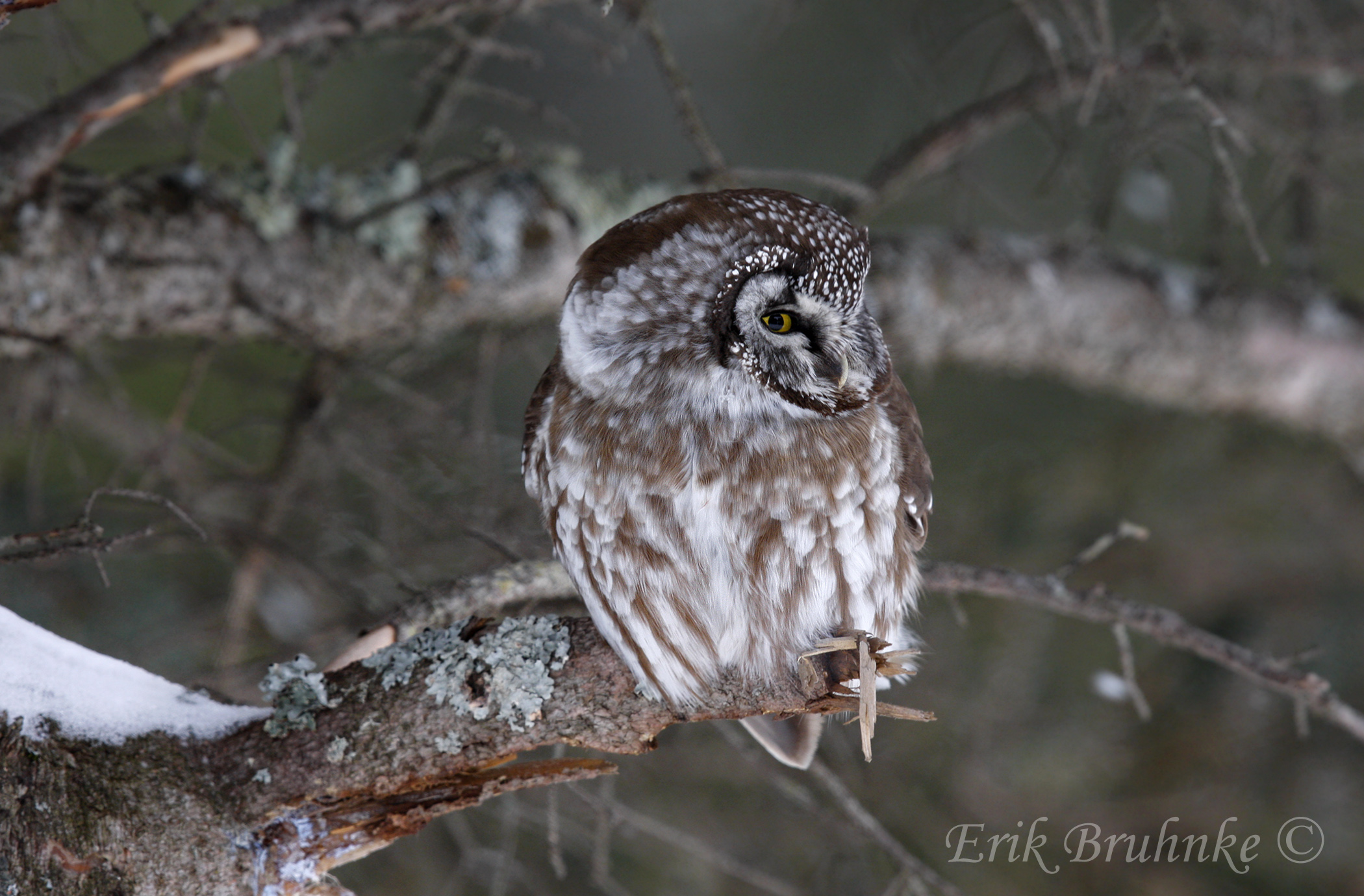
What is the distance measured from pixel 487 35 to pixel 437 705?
1681mm

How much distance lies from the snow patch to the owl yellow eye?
41.8 inches

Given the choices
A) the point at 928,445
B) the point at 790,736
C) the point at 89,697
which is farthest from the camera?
the point at 928,445

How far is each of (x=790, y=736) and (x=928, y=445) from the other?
10.2 feet

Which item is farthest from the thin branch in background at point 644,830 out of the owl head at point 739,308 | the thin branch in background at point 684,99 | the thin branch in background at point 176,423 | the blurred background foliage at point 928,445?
the thin branch in background at point 684,99

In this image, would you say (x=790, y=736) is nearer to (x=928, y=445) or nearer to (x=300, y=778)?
(x=300, y=778)

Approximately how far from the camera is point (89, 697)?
158 centimetres

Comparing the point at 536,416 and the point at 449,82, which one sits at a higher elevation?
the point at 449,82

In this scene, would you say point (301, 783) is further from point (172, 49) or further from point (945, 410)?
point (945, 410)

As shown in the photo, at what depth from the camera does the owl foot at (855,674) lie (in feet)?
5.12

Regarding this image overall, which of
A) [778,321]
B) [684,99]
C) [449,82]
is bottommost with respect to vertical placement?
[778,321]

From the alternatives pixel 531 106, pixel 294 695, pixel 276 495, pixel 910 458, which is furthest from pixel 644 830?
pixel 531 106

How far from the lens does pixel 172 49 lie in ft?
A: 7.08

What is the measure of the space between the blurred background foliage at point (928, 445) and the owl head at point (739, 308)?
A: 1.71ft

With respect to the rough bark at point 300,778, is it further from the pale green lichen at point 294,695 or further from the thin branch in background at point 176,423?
the thin branch in background at point 176,423
